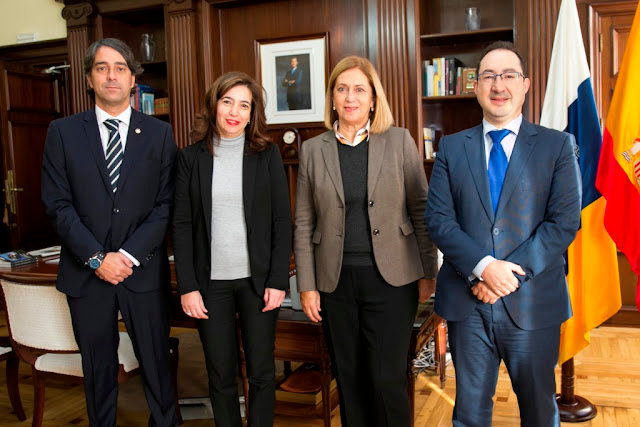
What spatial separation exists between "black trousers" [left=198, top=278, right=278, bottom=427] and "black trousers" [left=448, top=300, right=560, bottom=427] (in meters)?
0.69

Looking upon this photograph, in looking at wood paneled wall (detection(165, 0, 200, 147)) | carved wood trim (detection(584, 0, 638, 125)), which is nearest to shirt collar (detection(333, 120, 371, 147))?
carved wood trim (detection(584, 0, 638, 125))

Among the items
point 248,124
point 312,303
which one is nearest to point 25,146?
point 248,124

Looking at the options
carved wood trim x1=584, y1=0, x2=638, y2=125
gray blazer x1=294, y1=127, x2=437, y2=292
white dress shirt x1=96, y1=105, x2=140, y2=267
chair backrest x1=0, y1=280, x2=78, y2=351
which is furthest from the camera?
carved wood trim x1=584, y1=0, x2=638, y2=125

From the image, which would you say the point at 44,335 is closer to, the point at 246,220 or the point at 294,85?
the point at 246,220

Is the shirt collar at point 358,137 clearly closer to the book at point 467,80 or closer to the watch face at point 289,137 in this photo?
the book at point 467,80

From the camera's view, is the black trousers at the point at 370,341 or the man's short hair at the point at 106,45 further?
the man's short hair at the point at 106,45

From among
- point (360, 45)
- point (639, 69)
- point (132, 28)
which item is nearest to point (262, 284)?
point (639, 69)

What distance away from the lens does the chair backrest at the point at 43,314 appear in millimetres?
2389

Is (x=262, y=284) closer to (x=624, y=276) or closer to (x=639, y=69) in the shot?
(x=639, y=69)

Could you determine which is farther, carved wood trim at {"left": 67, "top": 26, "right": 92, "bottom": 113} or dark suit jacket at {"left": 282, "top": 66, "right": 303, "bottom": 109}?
carved wood trim at {"left": 67, "top": 26, "right": 92, "bottom": 113}

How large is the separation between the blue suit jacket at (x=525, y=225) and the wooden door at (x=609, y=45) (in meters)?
2.82

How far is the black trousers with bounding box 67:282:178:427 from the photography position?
2150 millimetres

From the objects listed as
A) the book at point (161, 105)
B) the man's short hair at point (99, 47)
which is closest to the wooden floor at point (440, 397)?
the man's short hair at point (99, 47)

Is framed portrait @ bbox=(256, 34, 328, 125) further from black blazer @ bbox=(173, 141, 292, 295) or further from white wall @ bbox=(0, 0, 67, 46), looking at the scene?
black blazer @ bbox=(173, 141, 292, 295)
